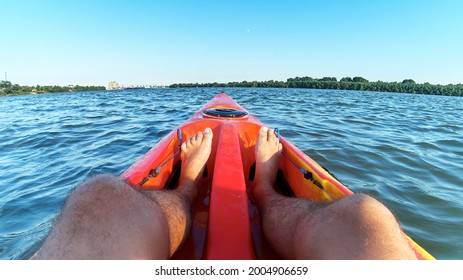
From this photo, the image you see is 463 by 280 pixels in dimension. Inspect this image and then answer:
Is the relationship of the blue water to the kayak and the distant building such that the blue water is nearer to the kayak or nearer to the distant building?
the kayak

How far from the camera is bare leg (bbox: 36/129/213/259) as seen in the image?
87 centimetres

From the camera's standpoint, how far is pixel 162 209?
49.7 inches

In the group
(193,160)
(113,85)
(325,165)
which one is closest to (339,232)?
(193,160)

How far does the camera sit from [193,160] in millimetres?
2260

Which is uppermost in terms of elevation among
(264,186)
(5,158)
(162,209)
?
(162,209)

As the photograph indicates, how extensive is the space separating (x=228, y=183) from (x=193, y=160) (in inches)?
36.1

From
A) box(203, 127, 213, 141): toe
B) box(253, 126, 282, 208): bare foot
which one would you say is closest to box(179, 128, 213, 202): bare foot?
box(203, 127, 213, 141): toe

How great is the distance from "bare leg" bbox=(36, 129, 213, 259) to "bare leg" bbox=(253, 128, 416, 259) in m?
0.61

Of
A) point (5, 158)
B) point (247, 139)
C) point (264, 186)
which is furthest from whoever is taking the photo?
point (5, 158)

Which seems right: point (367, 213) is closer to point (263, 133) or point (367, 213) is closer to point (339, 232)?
point (339, 232)
